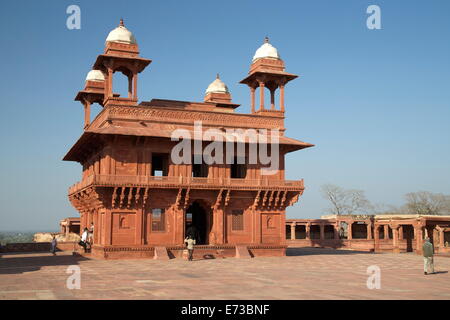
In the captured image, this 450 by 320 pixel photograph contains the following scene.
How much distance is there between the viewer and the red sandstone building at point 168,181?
2889 cm

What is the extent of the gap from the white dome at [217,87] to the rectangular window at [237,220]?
14.7 m

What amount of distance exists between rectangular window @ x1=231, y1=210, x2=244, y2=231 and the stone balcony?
1811 millimetres

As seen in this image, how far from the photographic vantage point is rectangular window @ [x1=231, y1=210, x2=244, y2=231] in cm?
3178

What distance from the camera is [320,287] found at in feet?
51.5

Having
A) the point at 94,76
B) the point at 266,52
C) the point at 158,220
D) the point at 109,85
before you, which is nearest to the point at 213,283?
the point at 158,220

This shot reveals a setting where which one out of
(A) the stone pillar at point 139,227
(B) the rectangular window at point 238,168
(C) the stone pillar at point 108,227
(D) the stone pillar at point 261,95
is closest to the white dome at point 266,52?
(D) the stone pillar at point 261,95

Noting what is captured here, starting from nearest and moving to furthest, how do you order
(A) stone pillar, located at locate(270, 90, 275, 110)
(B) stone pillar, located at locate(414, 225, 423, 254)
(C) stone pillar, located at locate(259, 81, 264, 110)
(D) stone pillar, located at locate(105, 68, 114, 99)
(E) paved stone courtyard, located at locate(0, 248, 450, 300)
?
(E) paved stone courtyard, located at locate(0, 248, 450, 300), (D) stone pillar, located at locate(105, 68, 114, 99), (C) stone pillar, located at locate(259, 81, 264, 110), (A) stone pillar, located at locate(270, 90, 275, 110), (B) stone pillar, located at locate(414, 225, 423, 254)

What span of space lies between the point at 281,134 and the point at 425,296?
2089 cm

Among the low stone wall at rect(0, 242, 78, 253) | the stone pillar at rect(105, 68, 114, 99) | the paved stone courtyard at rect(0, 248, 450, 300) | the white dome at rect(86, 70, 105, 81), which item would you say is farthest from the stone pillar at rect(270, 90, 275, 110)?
the low stone wall at rect(0, 242, 78, 253)

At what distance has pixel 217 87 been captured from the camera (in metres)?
43.6

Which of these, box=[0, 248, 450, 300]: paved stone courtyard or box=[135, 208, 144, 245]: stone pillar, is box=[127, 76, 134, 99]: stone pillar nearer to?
box=[135, 208, 144, 245]: stone pillar

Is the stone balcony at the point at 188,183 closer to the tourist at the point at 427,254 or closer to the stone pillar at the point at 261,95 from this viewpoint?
the stone pillar at the point at 261,95

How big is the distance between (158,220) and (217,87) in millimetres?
17082
